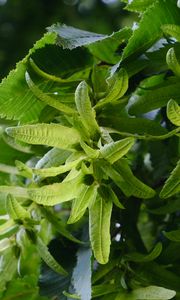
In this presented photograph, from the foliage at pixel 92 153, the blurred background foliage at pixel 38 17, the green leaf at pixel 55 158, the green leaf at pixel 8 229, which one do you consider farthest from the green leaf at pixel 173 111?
the blurred background foliage at pixel 38 17

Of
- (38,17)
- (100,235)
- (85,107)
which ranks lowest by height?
(38,17)

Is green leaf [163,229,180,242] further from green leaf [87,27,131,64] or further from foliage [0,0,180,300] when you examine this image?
green leaf [87,27,131,64]

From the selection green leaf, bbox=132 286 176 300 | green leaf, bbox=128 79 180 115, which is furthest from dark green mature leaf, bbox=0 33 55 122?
green leaf, bbox=132 286 176 300

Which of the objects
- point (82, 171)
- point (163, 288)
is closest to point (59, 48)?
point (82, 171)

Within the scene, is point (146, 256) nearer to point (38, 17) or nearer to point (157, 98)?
point (157, 98)

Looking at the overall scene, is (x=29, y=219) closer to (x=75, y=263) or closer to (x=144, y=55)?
(x=75, y=263)

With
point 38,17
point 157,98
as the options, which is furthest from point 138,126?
point 38,17

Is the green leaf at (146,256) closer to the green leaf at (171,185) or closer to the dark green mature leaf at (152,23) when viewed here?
the green leaf at (171,185)
